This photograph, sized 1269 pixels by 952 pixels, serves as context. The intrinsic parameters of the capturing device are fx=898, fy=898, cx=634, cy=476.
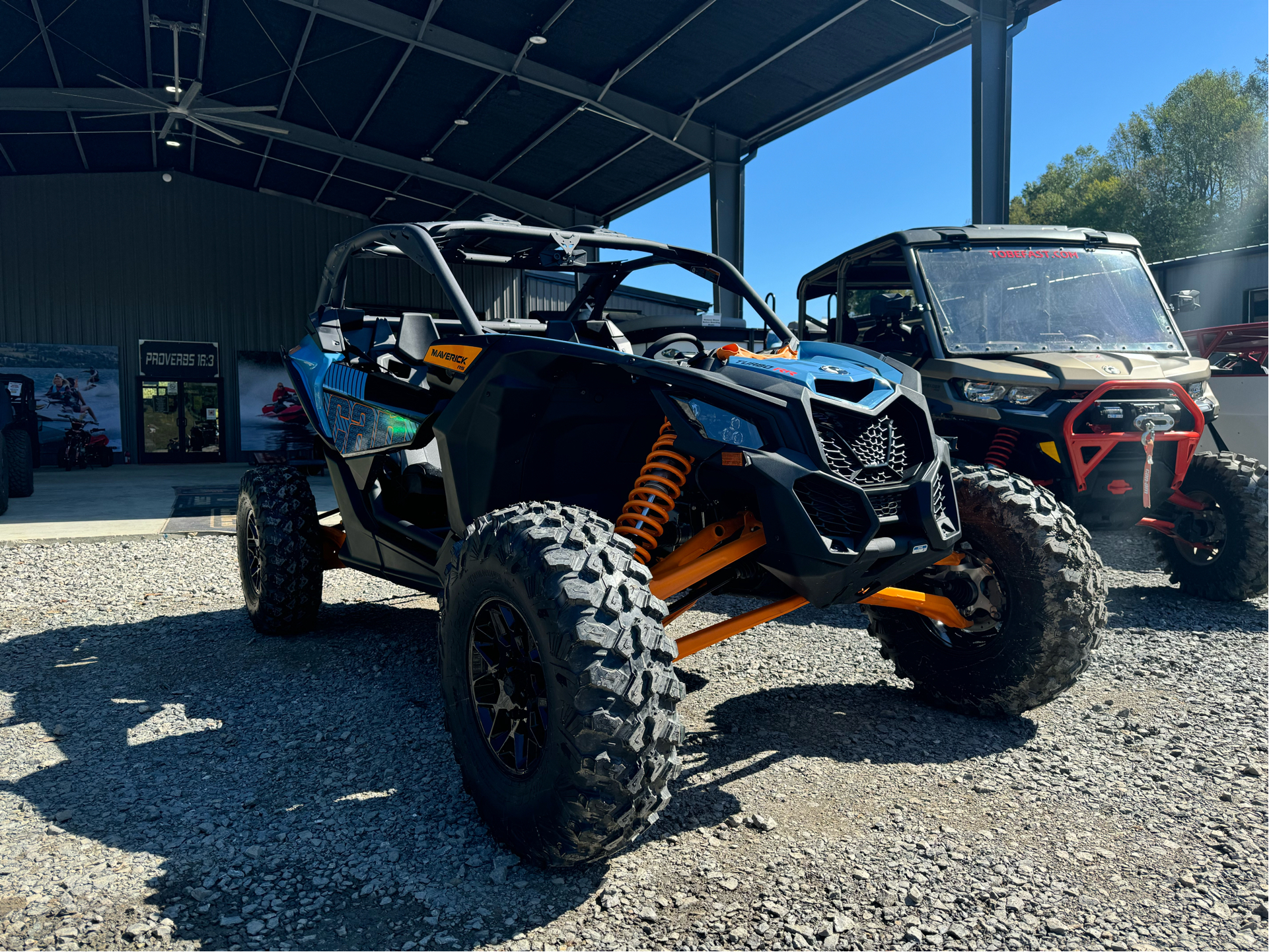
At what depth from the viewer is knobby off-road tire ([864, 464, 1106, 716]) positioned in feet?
10.7

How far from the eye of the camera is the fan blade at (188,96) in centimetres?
1288

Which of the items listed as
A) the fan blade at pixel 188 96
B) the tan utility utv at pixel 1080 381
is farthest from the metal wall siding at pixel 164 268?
the tan utility utv at pixel 1080 381

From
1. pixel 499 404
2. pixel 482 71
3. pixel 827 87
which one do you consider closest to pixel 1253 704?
pixel 499 404

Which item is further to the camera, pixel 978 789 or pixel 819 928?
pixel 978 789

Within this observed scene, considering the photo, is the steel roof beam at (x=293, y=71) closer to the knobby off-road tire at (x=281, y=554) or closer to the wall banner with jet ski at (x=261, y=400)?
the wall banner with jet ski at (x=261, y=400)

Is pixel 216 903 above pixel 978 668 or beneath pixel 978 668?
beneath

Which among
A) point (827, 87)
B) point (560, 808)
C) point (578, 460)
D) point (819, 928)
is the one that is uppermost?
point (827, 87)

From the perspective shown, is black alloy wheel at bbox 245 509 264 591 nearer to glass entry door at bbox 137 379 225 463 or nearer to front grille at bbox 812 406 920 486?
front grille at bbox 812 406 920 486

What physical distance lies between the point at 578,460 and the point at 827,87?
11503mm

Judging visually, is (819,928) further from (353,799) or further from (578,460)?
(578,460)

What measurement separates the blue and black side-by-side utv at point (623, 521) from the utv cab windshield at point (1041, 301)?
228cm

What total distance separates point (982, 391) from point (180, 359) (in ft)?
72.4

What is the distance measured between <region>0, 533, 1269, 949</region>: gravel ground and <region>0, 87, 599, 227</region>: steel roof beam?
491 inches

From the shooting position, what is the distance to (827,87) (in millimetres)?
13117
